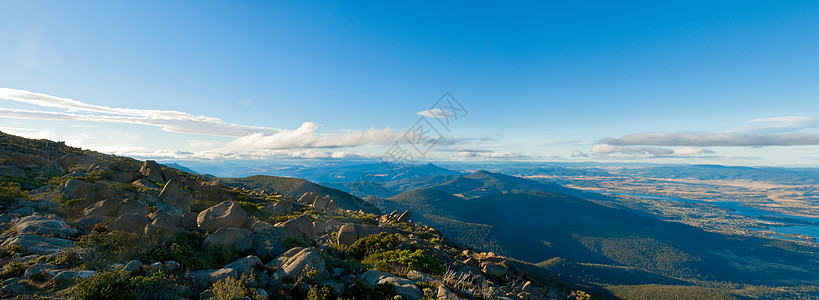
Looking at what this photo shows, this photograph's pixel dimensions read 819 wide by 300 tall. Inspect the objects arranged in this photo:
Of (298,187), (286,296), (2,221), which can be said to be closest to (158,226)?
(2,221)

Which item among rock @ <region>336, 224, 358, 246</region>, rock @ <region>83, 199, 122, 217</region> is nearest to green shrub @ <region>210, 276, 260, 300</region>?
rock @ <region>336, 224, 358, 246</region>

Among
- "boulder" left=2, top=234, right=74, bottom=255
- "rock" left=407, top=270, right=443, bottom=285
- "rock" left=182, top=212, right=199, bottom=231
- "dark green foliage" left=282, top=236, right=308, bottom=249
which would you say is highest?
"boulder" left=2, top=234, right=74, bottom=255

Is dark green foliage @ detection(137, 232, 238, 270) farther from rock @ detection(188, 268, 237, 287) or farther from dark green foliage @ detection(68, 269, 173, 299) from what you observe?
dark green foliage @ detection(68, 269, 173, 299)

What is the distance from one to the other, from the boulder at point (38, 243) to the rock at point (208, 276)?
5067 mm

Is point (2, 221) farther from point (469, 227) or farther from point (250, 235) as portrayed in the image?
point (469, 227)

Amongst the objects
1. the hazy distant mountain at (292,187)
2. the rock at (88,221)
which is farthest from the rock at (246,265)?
the hazy distant mountain at (292,187)

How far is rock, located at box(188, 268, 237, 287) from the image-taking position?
933 cm

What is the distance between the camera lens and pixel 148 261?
34.2ft

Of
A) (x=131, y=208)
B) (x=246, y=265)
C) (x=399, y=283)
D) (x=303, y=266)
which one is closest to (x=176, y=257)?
(x=246, y=265)

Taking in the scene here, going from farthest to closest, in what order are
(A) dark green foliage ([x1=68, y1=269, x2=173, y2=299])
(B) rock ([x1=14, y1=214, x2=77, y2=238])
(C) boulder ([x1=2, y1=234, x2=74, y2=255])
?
(B) rock ([x1=14, y1=214, x2=77, y2=238])
(C) boulder ([x1=2, y1=234, x2=74, y2=255])
(A) dark green foliage ([x1=68, y1=269, x2=173, y2=299])

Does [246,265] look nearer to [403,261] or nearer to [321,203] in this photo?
[403,261]

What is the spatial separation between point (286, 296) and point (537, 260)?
574 feet

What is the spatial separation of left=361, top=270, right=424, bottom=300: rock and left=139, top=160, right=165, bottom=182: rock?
28862 mm

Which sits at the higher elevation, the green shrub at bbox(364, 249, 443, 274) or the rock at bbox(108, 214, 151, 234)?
the rock at bbox(108, 214, 151, 234)
